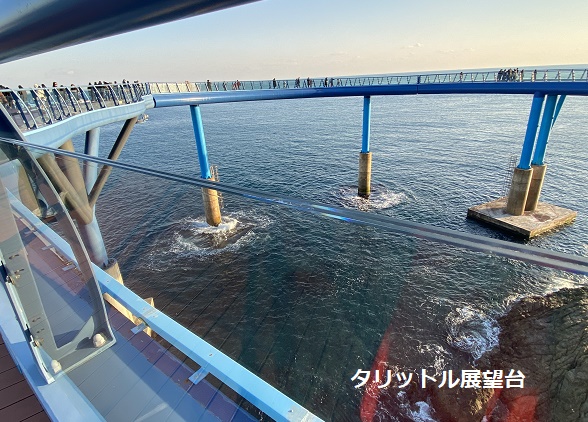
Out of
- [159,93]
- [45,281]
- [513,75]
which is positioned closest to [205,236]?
[159,93]

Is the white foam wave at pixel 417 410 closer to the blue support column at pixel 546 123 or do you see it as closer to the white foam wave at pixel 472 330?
the white foam wave at pixel 472 330

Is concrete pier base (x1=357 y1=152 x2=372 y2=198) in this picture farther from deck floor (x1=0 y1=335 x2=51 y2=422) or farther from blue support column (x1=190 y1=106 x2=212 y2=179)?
deck floor (x1=0 y1=335 x2=51 y2=422)

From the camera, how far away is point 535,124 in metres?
14.6

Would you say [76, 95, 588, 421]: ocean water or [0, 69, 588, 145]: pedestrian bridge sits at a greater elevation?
[0, 69, 588, 145]: pedestrian bridge

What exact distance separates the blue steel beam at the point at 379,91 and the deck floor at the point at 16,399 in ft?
45.8

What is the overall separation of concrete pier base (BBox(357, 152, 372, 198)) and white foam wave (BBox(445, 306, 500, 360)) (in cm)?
1106

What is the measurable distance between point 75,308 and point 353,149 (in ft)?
103

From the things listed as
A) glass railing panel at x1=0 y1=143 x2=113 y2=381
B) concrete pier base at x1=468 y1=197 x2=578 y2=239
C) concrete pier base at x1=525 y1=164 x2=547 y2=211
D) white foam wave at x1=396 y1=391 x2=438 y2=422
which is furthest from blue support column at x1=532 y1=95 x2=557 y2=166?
glass railing panel at x1=0 y1=143 x2=113 y2=381

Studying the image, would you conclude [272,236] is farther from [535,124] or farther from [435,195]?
[535,124]

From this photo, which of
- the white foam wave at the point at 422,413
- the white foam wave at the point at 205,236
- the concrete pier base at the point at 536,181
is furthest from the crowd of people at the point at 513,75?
the white foam wave at the point at 422,413

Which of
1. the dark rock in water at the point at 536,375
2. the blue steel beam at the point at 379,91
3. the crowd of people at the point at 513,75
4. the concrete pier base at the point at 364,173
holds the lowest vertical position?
the dark rock in water at the point at 536,375

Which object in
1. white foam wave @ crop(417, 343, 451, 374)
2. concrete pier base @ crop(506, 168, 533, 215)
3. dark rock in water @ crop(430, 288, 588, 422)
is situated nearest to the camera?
dark rock in water @ crop(430, 288, 588, 422)

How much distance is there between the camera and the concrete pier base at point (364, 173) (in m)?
19.6

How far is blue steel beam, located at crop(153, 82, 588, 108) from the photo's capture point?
1354 cm
